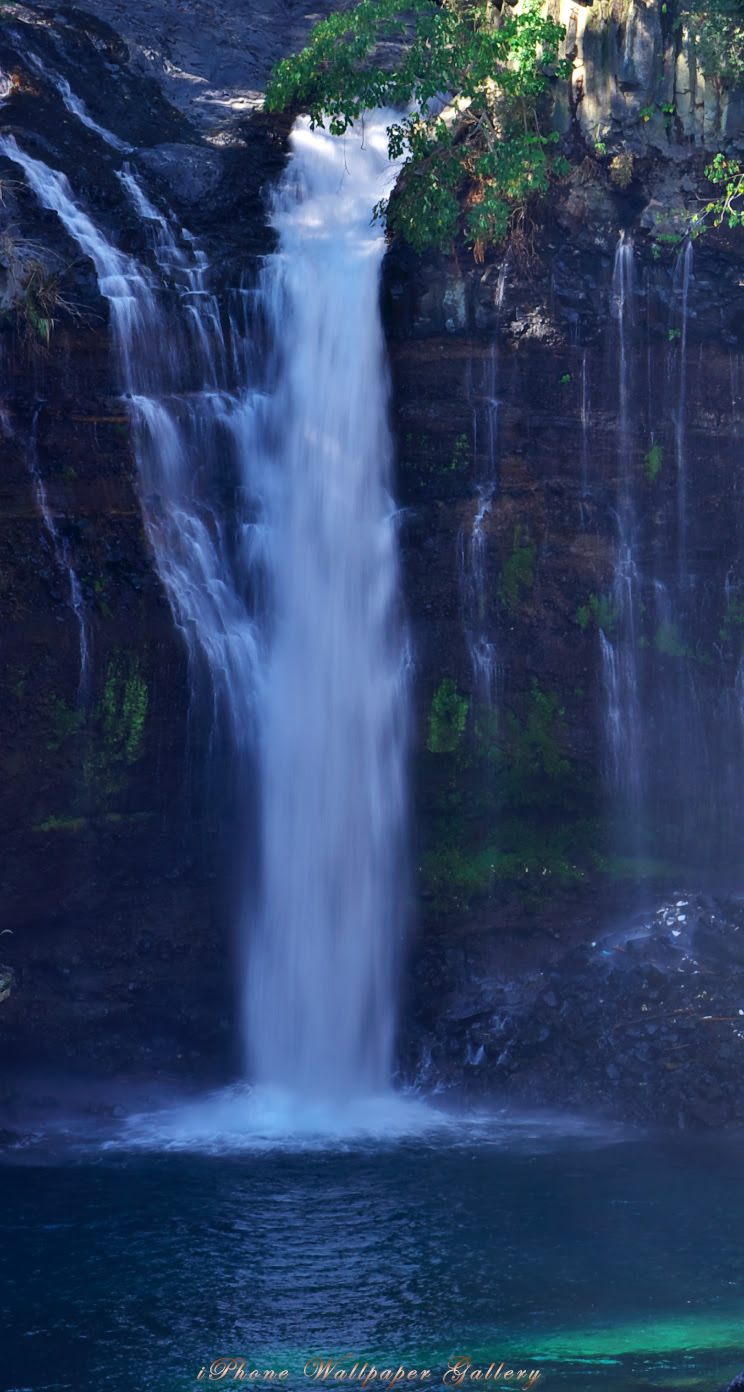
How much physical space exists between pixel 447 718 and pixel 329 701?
1903mm

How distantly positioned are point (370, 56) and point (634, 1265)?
73.5ft

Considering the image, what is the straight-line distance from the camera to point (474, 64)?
20281 mm

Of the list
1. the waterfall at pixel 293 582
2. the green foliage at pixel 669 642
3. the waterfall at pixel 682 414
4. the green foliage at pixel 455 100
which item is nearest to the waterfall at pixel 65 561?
the waterfall at pixel 293 582

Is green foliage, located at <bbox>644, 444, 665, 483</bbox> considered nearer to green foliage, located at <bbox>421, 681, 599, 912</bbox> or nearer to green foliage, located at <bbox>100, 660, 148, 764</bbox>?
green foliage, located at <bbox>421, 681, 599, 912</bbox>

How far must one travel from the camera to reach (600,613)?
20.0 m

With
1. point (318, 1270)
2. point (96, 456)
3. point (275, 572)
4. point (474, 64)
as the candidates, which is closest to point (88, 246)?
point (96, 456)

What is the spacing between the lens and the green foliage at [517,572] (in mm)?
19844

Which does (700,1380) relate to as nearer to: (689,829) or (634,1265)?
(634,1265)

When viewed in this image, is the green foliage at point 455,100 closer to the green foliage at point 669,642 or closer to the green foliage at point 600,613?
the green foliage at point 600,613

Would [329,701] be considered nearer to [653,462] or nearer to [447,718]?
[447,718]

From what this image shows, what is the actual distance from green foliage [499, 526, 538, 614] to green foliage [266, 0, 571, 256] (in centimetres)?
474

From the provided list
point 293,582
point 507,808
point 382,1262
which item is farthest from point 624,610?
point 382,1262

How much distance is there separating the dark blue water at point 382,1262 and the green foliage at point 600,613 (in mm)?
7926

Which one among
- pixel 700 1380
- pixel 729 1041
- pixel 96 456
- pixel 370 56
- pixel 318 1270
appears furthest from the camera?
pixel 370 56
